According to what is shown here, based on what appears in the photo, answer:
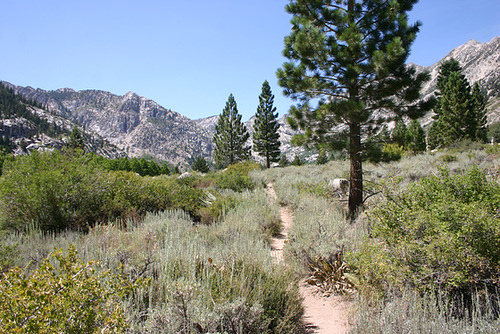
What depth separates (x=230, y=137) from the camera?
4028cm

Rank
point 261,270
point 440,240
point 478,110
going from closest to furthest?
point 440,240 < point 261,270 < point 478,110

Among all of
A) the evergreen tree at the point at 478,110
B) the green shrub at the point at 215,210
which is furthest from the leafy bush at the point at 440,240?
the evergreen tree at the point at 478,110

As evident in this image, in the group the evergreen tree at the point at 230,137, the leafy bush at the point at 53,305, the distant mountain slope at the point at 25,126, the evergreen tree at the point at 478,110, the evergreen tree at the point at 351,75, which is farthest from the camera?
the distant mountain slope at the point at 25,126

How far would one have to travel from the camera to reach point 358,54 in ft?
22.0

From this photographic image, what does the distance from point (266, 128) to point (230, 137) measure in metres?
6.03

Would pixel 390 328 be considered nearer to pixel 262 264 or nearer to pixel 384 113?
pixel 262 264

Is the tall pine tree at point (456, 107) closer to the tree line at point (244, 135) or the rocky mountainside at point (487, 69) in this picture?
the tree line at point (244, 135)

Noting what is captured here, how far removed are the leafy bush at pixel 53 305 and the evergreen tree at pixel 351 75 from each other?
6214 mm

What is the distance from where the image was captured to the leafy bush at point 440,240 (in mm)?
2375

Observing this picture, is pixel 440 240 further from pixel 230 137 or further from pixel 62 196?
pixel 230 137

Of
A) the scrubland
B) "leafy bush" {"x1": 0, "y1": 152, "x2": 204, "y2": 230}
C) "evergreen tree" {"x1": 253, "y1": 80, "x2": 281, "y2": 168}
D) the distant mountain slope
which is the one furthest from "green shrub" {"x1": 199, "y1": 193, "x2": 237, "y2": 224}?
the distant mountain slope

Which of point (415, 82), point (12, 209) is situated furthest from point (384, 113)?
point (12, 209)

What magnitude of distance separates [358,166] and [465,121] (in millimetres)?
37268

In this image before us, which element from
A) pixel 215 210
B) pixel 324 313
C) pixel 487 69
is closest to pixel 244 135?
pixel 215 210
